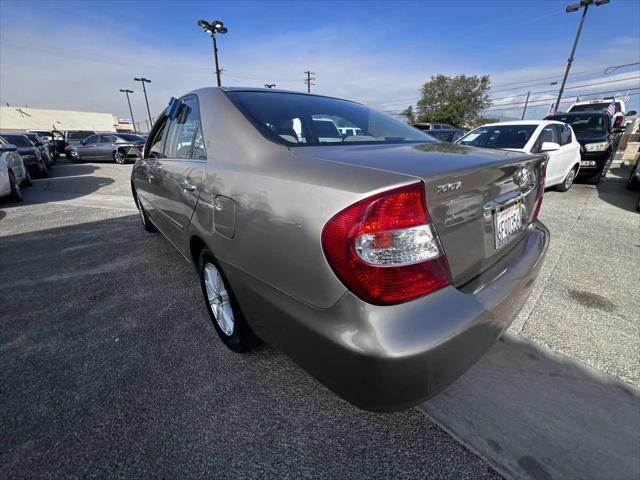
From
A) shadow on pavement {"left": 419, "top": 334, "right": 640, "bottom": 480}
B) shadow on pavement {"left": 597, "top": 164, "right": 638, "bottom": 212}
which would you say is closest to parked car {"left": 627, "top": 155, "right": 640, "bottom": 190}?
shadow on pavement {"left": 597, "top": 164, "right": 638, "bottom": 212}

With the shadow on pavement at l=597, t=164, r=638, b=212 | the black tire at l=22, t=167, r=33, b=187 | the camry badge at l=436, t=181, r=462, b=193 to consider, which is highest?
the camry badge at l=436, t=181, r=462, b=193

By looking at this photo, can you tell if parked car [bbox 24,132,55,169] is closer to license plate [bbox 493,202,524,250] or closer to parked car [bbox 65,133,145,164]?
parked car [bbox 65,133,145,164]

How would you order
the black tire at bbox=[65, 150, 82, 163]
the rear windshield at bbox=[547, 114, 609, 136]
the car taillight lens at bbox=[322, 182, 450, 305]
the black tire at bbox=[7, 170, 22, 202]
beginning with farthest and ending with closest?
the black tire at bbox=[65, 150, 82, 163]
the rear windshield at bbox=[547, 114, 609, 136]
the black tire at bbox=[7, 170, 22, 202]
the car taillight lens at bbox=[322, 182, 450, 305]

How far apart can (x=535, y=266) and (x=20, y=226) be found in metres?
6.75

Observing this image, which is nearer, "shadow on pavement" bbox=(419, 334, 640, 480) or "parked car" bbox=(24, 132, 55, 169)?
"shadow on pavement" bbox=(419, 334, 640, 480)

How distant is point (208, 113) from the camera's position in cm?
193

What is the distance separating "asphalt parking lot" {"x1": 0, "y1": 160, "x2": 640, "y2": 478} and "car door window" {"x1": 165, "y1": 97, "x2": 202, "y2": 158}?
3.97 ft

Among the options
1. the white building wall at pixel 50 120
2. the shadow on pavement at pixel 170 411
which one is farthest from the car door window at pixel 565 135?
the white building wall at pixel 50 120

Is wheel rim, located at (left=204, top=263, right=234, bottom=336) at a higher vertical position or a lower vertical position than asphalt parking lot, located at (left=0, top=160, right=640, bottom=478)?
higher

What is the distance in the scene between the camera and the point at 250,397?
66.1 inches

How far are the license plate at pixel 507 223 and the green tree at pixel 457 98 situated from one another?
5465 centimetres

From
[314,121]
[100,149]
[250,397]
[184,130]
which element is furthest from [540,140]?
[100,149]

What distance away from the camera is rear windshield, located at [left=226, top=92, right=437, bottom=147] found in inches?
66.4

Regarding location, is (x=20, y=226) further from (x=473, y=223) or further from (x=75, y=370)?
(x=473, y=223)
